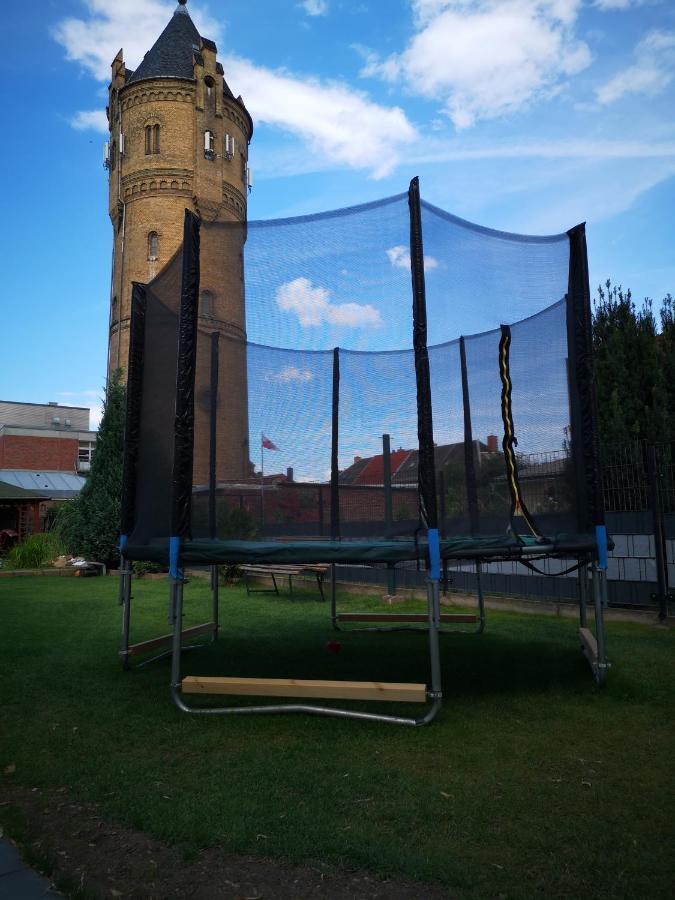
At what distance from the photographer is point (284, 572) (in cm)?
809

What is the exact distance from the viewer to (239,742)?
3258 mm

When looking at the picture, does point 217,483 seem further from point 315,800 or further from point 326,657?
point 315,800

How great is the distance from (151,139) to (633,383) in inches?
915

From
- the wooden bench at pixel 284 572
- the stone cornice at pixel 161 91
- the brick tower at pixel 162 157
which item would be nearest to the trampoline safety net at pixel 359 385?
the wooden bench at pixel 284 572

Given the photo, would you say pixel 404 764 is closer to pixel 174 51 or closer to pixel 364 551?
pixel 364 551

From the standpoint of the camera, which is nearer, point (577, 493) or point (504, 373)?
point (577, 493)

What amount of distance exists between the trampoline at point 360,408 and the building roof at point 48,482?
984 inches

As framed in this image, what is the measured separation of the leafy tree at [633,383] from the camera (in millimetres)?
13367

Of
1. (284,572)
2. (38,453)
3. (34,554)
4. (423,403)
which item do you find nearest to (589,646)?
(423,403)

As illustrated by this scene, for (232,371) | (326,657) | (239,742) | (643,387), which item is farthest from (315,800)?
(643,387)


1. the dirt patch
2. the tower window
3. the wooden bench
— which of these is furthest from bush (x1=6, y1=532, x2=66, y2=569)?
the tower window

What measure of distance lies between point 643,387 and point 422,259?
11928 mm

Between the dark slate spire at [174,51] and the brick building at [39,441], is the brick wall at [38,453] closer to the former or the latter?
the brick building at [39,441]

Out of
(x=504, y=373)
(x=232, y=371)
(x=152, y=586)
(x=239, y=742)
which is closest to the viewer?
(x=239, y=742)
